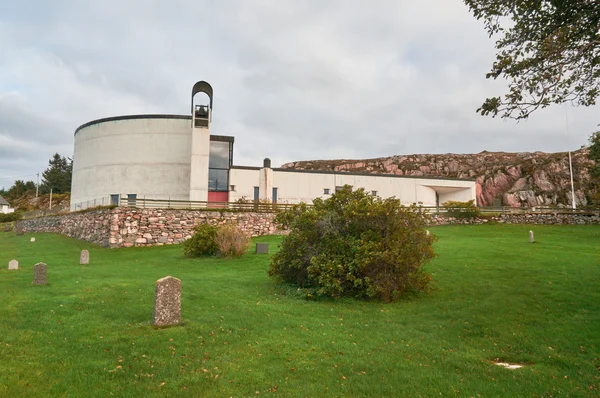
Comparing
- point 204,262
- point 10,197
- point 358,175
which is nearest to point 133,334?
point 204,262

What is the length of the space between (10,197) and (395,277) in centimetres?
11427

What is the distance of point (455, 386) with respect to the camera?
4988mm

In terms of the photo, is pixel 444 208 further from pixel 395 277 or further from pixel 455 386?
pixel 455 386

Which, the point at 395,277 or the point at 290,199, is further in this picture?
the point at 290,199

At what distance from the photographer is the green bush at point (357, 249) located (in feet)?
35.4

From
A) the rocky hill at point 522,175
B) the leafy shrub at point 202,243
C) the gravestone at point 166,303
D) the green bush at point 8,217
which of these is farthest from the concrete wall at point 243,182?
the green bush at point 8,217

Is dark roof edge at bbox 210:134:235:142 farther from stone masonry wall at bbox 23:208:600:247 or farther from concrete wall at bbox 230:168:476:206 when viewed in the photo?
stone masonry wall at bbox 23:208:600:247

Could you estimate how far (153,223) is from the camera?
28.3 metres

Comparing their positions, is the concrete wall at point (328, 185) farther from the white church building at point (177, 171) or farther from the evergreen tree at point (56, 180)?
the evergreen tree at point (56, 180)

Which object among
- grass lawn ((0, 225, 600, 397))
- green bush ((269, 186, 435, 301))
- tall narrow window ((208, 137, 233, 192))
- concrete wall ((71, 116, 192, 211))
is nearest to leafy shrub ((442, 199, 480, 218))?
tall narrow window ((208, 137, 233, 192))

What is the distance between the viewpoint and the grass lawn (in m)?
4.99

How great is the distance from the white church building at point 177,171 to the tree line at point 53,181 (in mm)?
52522

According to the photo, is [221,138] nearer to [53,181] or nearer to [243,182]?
[243,182]

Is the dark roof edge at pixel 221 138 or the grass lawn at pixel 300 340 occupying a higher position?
the dark roof edge at pixel 221 138
